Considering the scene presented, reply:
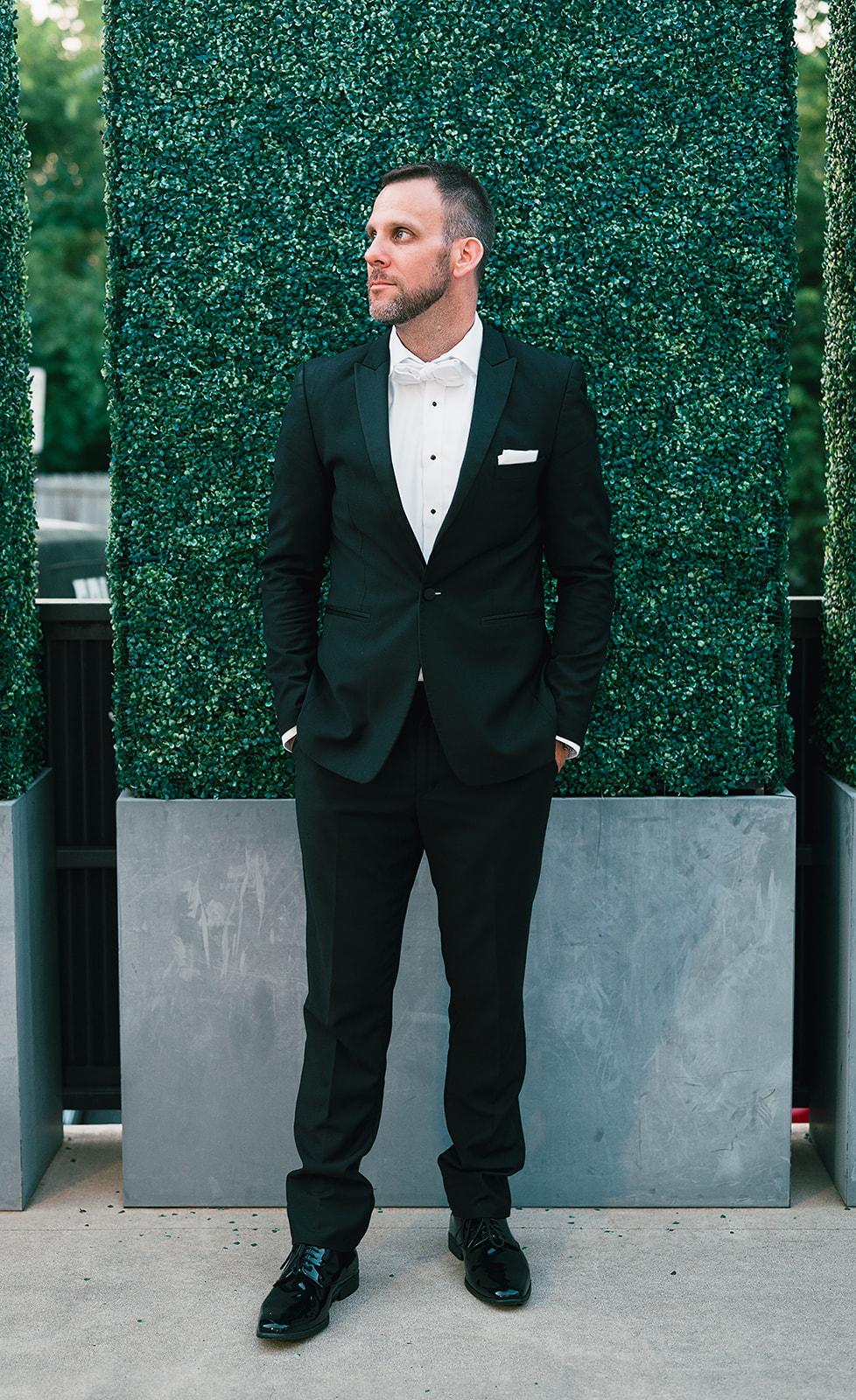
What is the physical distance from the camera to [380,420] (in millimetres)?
3393

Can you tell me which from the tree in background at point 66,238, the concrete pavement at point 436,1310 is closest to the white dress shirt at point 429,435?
the concrete pavement at point 436,1310

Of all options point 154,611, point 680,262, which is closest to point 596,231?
A: point 680,262

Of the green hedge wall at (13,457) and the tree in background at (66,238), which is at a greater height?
the tree in background at (66,238)

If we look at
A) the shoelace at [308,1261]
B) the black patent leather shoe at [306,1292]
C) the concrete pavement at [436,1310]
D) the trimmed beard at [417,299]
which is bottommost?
the concrete pavement at [436,1310]

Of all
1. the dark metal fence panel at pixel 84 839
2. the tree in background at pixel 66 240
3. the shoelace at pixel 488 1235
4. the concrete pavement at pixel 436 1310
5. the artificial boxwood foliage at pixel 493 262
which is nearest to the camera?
the concrete pavement at pixel 436 1310

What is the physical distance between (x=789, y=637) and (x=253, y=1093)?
1.87 meters

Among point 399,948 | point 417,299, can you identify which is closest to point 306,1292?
point 399,948

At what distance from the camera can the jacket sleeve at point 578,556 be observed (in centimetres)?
348

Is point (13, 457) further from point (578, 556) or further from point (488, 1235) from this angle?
point (488, 1235)

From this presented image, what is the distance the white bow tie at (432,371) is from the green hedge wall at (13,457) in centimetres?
122

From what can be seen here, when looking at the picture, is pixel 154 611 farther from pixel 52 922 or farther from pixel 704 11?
pixel 704 11

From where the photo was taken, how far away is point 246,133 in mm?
3883

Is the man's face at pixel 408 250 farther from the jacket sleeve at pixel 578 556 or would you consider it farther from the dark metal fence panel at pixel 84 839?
the dark metal fence panel at pixel 84 839

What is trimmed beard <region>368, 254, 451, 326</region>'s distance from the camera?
133 inches
